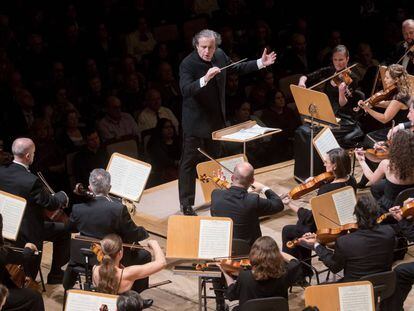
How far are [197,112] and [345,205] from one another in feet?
5.55

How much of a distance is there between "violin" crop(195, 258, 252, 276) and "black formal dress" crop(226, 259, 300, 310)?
0.63 feet

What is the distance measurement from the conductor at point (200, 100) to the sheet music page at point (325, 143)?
2.60 ft

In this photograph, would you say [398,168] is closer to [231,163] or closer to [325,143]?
[325,143]

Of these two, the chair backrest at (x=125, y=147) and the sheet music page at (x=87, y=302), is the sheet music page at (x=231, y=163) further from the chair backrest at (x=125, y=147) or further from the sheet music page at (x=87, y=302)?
the sheet music page at (x=87, y=302)

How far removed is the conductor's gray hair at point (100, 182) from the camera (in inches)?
264

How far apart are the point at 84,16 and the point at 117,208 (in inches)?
186

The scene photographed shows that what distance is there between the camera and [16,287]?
20.9ft

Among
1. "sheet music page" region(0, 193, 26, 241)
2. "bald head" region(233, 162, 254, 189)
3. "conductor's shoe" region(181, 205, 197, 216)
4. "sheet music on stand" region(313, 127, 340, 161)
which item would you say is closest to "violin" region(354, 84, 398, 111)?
"sheet music on stand" region(313, 127, 340, 161)

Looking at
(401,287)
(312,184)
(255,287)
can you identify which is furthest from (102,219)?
(401,287)

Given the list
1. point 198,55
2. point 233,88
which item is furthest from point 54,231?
point 233,88

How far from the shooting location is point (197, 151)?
26.3ft

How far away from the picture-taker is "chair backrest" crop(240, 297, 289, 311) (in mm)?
5723

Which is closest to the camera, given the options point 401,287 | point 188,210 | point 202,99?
point 401,287

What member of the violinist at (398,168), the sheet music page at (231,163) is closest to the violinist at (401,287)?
the violinist at (398,168)
